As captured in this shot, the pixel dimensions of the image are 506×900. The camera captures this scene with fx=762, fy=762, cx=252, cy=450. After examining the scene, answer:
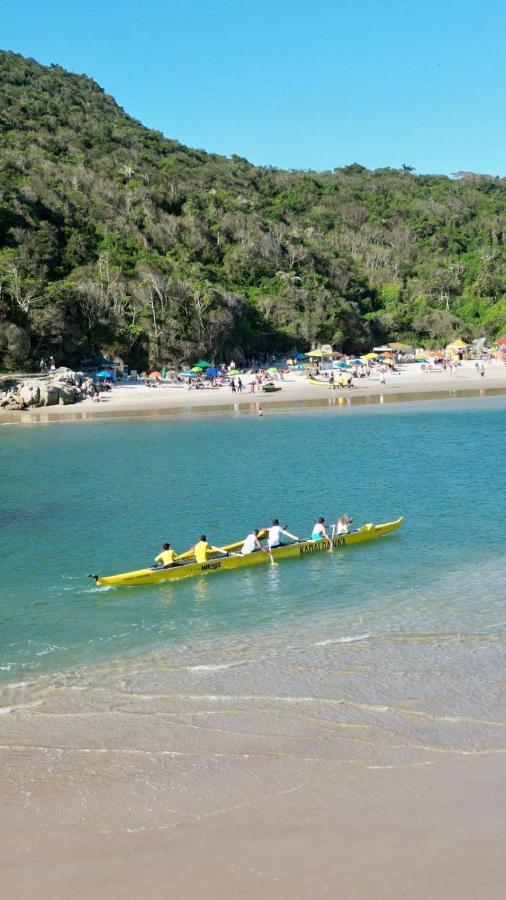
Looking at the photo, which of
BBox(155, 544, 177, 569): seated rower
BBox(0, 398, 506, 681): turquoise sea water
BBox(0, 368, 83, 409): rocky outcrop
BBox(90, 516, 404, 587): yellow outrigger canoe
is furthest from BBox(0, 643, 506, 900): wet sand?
BBox(0, 368, 83, 409): rocky outcrop

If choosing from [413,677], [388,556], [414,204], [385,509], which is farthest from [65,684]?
[414,204]

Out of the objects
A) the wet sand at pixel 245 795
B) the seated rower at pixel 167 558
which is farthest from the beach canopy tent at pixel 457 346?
the wet sand at pixel 245 795

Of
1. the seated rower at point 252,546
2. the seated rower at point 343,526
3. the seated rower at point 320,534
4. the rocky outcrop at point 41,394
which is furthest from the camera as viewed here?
the rocky outcrop at point 41,394

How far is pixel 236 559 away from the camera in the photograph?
59.9 ft

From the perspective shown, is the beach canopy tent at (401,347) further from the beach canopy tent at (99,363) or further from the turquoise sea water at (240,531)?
the turquoise sea water at (240,531)

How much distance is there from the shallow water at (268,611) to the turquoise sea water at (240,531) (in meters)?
0.07

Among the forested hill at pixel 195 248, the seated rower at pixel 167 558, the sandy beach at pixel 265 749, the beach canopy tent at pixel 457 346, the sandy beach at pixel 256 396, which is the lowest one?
the sandy beach at pixel 265 749

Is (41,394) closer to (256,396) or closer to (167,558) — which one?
(256,396)

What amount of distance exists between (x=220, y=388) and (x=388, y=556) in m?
44.0

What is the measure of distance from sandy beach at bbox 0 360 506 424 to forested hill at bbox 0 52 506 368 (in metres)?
7.34

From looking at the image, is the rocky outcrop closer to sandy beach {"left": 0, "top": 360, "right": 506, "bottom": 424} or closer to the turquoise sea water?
sandy beach {"left": 0, "top": 360, "right": 506, "bottom": 424}

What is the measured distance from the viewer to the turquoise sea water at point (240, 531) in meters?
13.6

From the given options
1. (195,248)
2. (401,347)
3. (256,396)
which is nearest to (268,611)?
(256,396)

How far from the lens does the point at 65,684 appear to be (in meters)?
11.4
